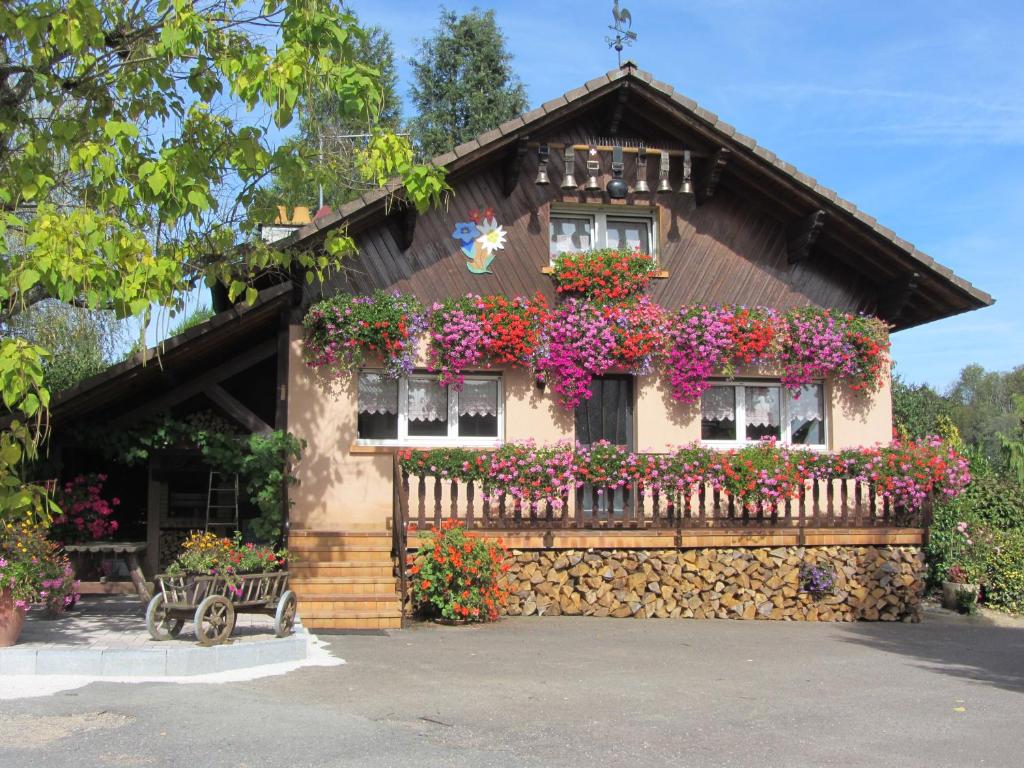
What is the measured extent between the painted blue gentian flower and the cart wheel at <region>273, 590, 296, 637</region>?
5.94m

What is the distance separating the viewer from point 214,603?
879 cm

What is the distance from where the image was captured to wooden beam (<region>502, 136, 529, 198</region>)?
13594 millimetres

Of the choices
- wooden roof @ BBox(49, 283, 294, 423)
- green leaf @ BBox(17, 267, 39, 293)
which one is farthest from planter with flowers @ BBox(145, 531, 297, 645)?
green leaf @ BBox(17, 267, 39, 293)

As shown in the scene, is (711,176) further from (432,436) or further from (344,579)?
(344,579)

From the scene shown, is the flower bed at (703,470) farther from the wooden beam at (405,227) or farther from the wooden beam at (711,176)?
the wooden beam at (711,176)

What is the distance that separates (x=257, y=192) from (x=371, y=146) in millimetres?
1145

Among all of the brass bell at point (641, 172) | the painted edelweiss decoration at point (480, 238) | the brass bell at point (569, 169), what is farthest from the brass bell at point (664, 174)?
the painted edelweiss decoration at point (480, 238)

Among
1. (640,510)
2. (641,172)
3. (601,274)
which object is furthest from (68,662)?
(641,172)

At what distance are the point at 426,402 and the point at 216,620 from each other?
5377 mm

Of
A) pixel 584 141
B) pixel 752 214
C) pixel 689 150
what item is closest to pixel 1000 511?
pixel 752 214

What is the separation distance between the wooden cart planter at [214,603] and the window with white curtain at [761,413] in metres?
6.91

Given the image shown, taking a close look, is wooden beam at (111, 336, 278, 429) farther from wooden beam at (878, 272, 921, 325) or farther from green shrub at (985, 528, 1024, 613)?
green shrub at (985, 528, 1024, 613)

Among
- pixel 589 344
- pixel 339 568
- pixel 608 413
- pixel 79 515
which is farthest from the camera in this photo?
pixel 608 413

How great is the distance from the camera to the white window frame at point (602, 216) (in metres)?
14.6
